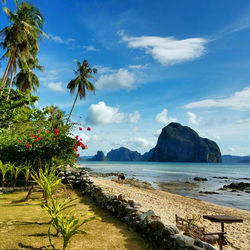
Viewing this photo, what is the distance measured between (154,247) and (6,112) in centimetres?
1126

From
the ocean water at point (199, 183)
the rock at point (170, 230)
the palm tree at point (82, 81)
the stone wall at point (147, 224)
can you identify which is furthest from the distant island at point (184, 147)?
the rock at point (170, 230)

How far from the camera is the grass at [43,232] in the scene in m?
3.55

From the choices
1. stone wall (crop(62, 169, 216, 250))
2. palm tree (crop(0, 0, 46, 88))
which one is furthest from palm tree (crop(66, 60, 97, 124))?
stone wall (crop(62, 169, 216, 250))

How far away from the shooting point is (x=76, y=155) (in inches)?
358

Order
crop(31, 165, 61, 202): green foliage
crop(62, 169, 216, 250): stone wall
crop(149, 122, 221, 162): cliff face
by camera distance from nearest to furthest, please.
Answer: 1. crop(62, 169, 216, 250): stone wall
2. crop(31, 165, 61, 202): green foliage
3. crop(149, 122, 221, 162): cliff face

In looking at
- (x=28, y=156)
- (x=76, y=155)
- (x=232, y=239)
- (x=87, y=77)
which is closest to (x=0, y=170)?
(x=28, y=156)

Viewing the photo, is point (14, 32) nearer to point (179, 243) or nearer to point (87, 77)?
point (87, 77)

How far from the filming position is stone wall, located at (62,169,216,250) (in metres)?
3.22

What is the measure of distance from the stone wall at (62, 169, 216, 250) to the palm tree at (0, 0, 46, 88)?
41.3 feet

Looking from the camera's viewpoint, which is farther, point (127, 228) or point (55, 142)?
point (55, 142)

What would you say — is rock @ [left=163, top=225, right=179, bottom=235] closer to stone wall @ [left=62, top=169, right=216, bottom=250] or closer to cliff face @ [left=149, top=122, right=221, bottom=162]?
stone wall @ [left=62, top=169, right=216, bottom=250]

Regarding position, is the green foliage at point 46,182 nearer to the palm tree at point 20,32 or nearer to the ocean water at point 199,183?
the palm tree at point 20,32

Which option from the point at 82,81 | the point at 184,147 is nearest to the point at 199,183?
the point at 82,81

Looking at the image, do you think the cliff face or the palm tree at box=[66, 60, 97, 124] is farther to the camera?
the cliff face
